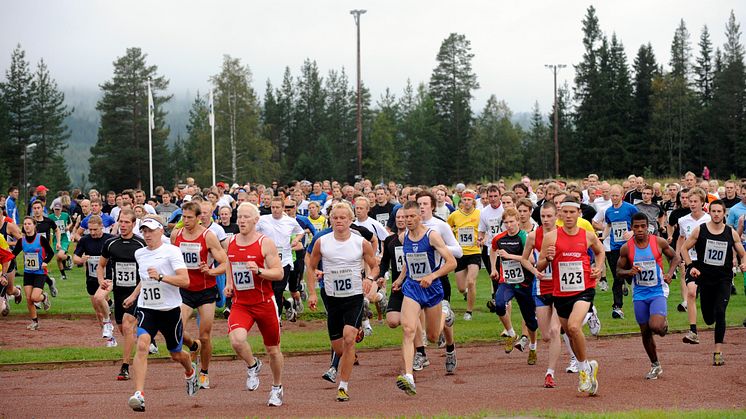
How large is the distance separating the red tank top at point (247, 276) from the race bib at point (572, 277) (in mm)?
3401

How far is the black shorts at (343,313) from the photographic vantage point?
10844mm

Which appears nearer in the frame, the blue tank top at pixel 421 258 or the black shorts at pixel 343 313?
the black shorts at pixel 343 313

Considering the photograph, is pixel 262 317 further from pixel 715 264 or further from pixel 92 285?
pixel 715 264

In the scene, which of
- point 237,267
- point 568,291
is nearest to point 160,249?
point 237,267

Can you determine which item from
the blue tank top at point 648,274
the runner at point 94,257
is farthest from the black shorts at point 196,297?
the blue tank top at point 648,274

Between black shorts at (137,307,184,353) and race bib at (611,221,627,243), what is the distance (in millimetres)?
9996

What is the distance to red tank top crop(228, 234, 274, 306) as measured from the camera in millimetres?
10344

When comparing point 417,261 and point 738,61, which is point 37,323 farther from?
point 738,61

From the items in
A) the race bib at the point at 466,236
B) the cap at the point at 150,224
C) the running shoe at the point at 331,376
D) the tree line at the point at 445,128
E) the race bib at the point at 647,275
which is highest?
the tree line at the point at 445,128

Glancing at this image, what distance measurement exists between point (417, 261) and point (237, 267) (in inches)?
89.7

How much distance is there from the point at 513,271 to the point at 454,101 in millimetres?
77229

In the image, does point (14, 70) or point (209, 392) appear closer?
point (209, 392)

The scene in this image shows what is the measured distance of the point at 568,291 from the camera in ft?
35.1

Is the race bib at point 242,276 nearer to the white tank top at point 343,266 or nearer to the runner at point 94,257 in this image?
the white tank top at point 343,266
